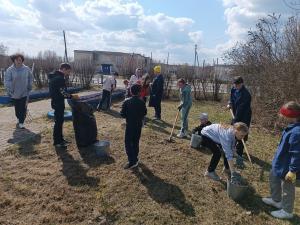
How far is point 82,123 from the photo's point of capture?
23.0 ft

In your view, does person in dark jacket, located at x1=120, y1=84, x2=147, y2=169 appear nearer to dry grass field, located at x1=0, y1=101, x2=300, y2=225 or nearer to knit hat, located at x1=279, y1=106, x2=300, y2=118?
dry grass field, located at x1=0, y1=101, x2=300, y2=225

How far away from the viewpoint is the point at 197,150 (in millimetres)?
7684

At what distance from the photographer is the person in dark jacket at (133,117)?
589 cm

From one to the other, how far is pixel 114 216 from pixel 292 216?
235 cm

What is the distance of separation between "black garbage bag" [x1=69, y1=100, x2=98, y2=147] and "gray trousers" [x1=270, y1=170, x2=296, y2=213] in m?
3.61

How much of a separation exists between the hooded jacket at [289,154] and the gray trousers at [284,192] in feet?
0.52

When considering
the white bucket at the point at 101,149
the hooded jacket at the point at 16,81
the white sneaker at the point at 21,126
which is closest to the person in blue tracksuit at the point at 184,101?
the white bucket at the point at 101,149

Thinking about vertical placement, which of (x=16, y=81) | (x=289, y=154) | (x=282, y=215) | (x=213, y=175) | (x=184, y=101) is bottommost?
(x=282, y=215)

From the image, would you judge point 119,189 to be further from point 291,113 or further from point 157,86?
point 157,86

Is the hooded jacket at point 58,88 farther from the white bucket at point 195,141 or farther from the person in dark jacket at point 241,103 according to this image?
the person in dark jacket at point 241,103

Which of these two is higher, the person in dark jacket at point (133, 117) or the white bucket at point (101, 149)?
the person in dark jacket at point (133, 117)

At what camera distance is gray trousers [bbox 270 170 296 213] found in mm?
4680

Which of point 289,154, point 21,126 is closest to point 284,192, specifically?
point 289,154

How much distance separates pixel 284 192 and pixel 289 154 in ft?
1.75
